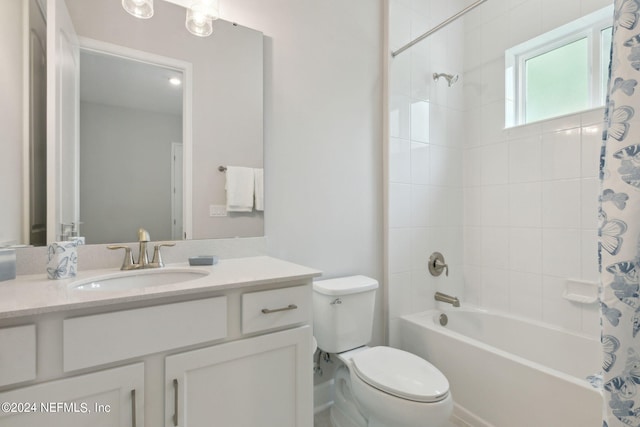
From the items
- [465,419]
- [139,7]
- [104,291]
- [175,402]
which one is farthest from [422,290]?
Answer: [139,7]

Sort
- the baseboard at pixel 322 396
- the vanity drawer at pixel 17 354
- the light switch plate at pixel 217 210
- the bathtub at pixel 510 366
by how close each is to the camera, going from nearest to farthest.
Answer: the vanity drawer at pixel 17 354 < the bathtub at pixel 510 366 < the light switch plate at pixel 217 210 < the baseboard at pixel 322 396

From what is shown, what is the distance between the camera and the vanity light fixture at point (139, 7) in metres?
1.23

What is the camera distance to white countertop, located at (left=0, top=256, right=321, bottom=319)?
28.3 inches

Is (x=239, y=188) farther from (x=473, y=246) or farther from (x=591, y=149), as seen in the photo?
(x=591, y=149)

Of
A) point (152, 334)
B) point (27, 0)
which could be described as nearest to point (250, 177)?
point (152, 334)

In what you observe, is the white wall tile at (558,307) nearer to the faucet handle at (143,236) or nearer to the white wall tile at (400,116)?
the white wall tile at (400,116)

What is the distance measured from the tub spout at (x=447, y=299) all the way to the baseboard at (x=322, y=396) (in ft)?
3.06

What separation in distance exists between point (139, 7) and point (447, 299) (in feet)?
7.59

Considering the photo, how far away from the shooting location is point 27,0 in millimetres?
1072

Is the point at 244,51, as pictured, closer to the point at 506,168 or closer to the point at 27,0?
the point at 27,0

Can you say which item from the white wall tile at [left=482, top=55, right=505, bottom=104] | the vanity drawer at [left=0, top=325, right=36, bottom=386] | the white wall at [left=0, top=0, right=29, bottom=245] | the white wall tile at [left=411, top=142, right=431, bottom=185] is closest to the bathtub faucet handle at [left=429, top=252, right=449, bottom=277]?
the white wall tile at [left=411, top=142, right=431, bottom=185]

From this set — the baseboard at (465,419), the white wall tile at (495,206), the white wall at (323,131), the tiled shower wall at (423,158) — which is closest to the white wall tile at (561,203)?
the white wall tile at (495,206)

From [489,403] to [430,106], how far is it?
6.02ft

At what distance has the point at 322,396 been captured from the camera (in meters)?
1.73
